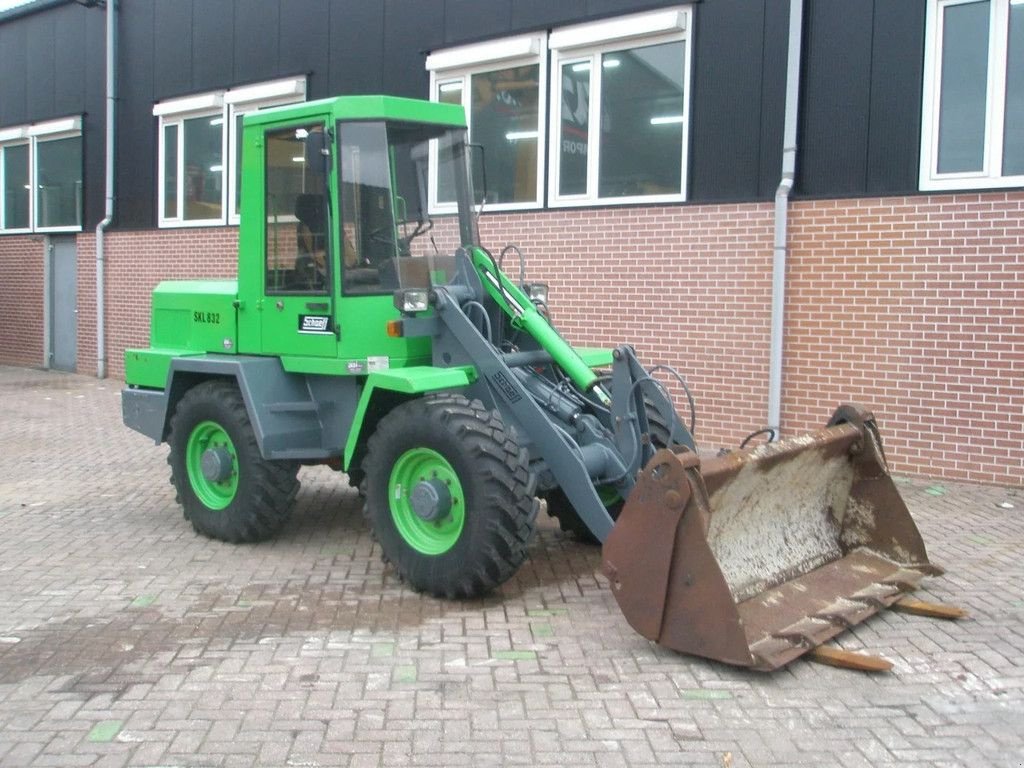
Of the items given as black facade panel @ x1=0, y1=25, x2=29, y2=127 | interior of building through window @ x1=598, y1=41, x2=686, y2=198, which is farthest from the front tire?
black facade panel @ x1=0, y1=25, x2=29, y2=127

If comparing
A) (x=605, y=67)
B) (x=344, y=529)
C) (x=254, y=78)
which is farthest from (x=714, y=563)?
(x=254, y=78)

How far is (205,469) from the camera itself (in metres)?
7.09

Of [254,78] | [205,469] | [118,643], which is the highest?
[254,78]

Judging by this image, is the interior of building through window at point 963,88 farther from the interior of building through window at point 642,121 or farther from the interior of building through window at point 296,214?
the interior of building through window at point 296,214

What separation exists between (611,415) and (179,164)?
38.7ft

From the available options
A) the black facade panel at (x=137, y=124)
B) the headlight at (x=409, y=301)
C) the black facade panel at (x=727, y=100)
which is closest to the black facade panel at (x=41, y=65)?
the black facade panel at (x=137, y=124)

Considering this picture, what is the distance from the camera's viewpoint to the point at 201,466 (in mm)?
7168

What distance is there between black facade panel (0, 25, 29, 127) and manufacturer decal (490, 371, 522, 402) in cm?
1534

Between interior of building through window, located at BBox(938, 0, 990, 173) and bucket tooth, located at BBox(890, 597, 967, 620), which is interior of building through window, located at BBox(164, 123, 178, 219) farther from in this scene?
bucket tooth, located at BBox(890, 597, 967, 620)

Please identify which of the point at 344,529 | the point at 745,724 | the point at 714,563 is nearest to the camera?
the point at 745,724

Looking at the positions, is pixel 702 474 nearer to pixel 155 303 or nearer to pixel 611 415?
pixel 611 415

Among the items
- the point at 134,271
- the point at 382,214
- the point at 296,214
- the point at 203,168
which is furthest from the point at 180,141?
the point at 382,214

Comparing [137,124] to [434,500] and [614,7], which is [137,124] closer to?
[614,7]

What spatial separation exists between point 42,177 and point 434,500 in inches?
600
